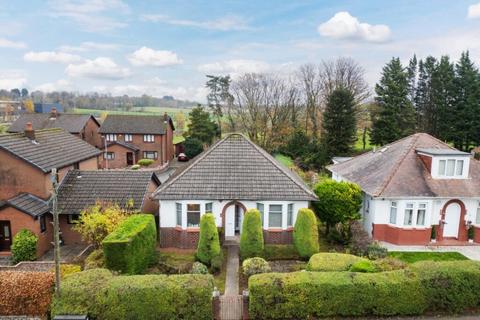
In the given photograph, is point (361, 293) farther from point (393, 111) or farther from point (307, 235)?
point (393, 111)

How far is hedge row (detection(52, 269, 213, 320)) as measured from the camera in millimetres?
11602

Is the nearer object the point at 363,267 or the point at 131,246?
the point at 363,267

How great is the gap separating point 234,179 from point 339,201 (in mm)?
6082

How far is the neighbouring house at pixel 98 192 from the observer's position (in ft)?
65.5

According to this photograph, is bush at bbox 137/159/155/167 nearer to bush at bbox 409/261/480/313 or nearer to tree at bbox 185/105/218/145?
tree at bbox 185/105/218/145

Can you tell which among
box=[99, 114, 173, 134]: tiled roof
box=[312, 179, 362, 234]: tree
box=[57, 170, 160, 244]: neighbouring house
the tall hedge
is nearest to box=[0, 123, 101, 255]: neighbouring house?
box=[57, 170, 160, 244]: neighbouring house

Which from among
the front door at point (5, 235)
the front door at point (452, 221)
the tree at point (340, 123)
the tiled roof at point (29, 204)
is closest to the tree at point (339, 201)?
the front door at point (452, 221)

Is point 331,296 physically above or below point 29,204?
below

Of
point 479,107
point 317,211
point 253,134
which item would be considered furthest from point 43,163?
point 479,107

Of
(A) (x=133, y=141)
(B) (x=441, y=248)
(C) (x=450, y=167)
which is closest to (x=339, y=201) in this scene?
(B) (x=441, y=248)

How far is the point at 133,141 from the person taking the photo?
162 ft

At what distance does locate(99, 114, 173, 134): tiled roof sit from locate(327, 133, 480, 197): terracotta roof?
32234 millimetres

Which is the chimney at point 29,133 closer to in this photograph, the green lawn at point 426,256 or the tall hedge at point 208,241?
the tall hedge at point 208,241

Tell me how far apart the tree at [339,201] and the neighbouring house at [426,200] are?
4.57 ft
